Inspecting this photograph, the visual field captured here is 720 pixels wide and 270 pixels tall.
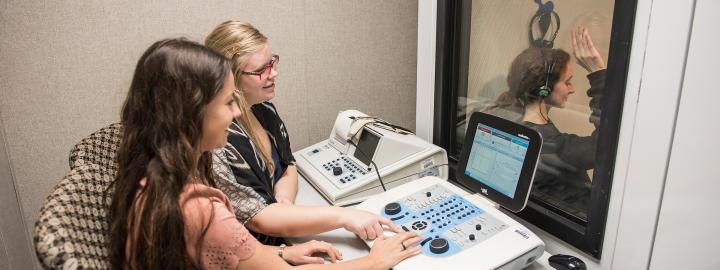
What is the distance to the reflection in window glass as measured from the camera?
4.13 feet

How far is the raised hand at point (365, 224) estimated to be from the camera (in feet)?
3.86

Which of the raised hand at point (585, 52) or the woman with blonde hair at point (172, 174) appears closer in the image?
the woman with blonde hair at point (172, 174)

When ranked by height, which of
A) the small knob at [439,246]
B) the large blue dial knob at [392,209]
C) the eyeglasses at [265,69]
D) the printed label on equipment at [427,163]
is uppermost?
the eyeglasses at [265,69]

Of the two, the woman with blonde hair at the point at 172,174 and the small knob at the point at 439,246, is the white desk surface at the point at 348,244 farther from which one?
the woman with blonde hair at the point at 172,174

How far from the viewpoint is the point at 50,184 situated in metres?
1.69

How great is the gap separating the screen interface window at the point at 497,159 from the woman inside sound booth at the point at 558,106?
0.23 meters

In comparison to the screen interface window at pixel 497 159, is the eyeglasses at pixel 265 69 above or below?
above

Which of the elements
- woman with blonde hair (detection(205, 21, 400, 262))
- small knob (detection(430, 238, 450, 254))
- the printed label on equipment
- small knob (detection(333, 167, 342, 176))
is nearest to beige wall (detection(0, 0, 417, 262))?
woman with blonde hair (detection(205, 21, 400, 262))

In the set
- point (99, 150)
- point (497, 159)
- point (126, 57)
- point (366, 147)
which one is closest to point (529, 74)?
point (497, 159)

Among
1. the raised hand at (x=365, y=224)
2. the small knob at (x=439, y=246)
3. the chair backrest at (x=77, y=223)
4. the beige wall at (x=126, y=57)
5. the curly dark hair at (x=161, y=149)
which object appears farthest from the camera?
the beige wall at (x=126, y=57)

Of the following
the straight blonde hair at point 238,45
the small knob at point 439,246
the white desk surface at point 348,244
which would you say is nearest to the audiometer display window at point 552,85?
the white desk surface at point 348,244

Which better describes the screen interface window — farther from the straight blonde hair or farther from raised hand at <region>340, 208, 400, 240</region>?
the straight blonde hair

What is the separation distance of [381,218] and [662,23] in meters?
0.75

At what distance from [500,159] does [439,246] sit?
310mm
